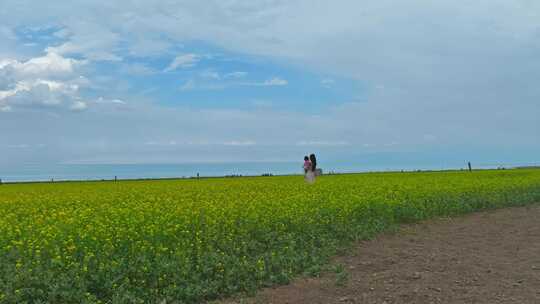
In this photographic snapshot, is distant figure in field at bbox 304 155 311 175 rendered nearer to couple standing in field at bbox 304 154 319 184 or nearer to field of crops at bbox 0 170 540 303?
couple standing in field at bbox 304 154 319 184

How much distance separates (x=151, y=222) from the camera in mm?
11477

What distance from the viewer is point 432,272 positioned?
9.57m

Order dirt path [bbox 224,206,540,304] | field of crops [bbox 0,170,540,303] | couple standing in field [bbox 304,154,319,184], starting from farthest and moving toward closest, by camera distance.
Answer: couple standing in field [bbox 304,154,319,184] → dirt path [bbox 224,206,540,304] → field of crops [bbox 0,170,540,303]

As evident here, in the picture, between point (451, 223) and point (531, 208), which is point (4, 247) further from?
point (531, 208)

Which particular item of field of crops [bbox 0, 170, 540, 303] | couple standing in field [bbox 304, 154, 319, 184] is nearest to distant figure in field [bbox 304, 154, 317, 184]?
couple standing in field [bbox 304, 154, 319, 184]

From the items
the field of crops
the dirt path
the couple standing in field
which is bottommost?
the dirt path

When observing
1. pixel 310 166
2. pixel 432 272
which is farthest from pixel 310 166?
pixel 432 272

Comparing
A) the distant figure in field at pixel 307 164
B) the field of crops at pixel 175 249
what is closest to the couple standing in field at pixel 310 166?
the distant figure in field at pixel 307 164

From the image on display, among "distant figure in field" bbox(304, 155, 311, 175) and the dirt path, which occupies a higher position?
"distant figure in field" bbox(304, 155, 311, 175)

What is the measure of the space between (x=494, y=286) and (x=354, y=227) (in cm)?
506

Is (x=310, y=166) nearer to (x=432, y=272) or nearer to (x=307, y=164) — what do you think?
(x=307, y=164)

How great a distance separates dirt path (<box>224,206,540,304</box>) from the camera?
8125 millimetres

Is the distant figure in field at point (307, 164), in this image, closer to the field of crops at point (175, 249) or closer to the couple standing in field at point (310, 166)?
the couple standing in field at point (310, 166)

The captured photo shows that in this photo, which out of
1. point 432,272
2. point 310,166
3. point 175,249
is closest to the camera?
point 432,272
